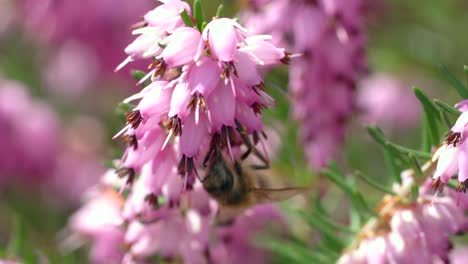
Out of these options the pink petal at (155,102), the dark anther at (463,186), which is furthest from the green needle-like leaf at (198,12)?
Result: the dark anther at (463,186)

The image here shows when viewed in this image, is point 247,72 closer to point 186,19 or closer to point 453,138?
point 186,19

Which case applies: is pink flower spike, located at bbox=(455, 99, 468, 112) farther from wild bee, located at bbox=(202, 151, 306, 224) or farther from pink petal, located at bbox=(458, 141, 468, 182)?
wild bee, located at bbox=(202, 151, 306, 224)

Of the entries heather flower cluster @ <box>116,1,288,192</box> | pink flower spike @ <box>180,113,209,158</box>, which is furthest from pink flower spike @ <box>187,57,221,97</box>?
pink flower spike @ <box>180,113,209,158</box>

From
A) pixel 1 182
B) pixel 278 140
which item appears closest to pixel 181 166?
pixel 278 140

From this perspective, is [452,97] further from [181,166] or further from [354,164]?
[181,166]

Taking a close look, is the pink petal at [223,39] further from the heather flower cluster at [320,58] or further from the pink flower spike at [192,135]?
the heather flower cluster at [320,58]

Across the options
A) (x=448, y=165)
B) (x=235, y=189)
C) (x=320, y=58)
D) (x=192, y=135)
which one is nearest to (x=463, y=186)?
(x=448, y=165)
